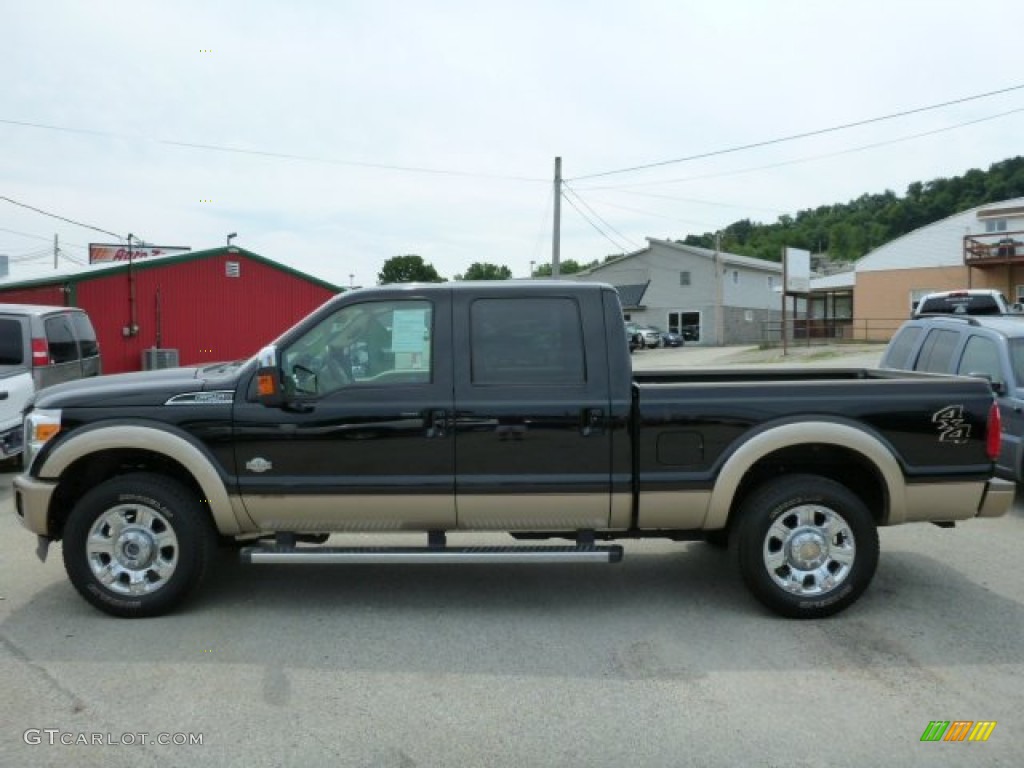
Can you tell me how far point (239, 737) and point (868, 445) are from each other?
3584 mm

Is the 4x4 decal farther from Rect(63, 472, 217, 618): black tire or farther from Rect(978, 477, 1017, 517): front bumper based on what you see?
Rect(63, 472, 217, 618): black tire

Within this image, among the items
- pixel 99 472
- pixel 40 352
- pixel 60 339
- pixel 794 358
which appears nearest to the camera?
pixel 99 472

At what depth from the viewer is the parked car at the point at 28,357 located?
8.91 meters

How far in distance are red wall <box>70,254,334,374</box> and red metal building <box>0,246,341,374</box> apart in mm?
25

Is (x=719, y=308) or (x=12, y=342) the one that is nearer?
(x=12, y=342)

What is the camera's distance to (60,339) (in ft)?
33.7

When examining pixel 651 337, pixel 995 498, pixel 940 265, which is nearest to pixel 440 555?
pixel 995 498

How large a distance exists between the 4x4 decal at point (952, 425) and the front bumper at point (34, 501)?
514cm

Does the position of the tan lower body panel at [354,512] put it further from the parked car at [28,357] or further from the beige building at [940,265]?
the beige building at [940,265]

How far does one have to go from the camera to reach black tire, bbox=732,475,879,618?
473 cm

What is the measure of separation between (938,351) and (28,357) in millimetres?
9925

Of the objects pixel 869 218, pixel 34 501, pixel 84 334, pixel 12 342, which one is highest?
pixel 869 218

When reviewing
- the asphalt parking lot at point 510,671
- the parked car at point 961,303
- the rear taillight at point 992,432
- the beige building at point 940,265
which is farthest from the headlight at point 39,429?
the beige building at point 940,265

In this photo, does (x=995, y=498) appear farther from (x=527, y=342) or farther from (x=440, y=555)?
(x=440, y=555)
